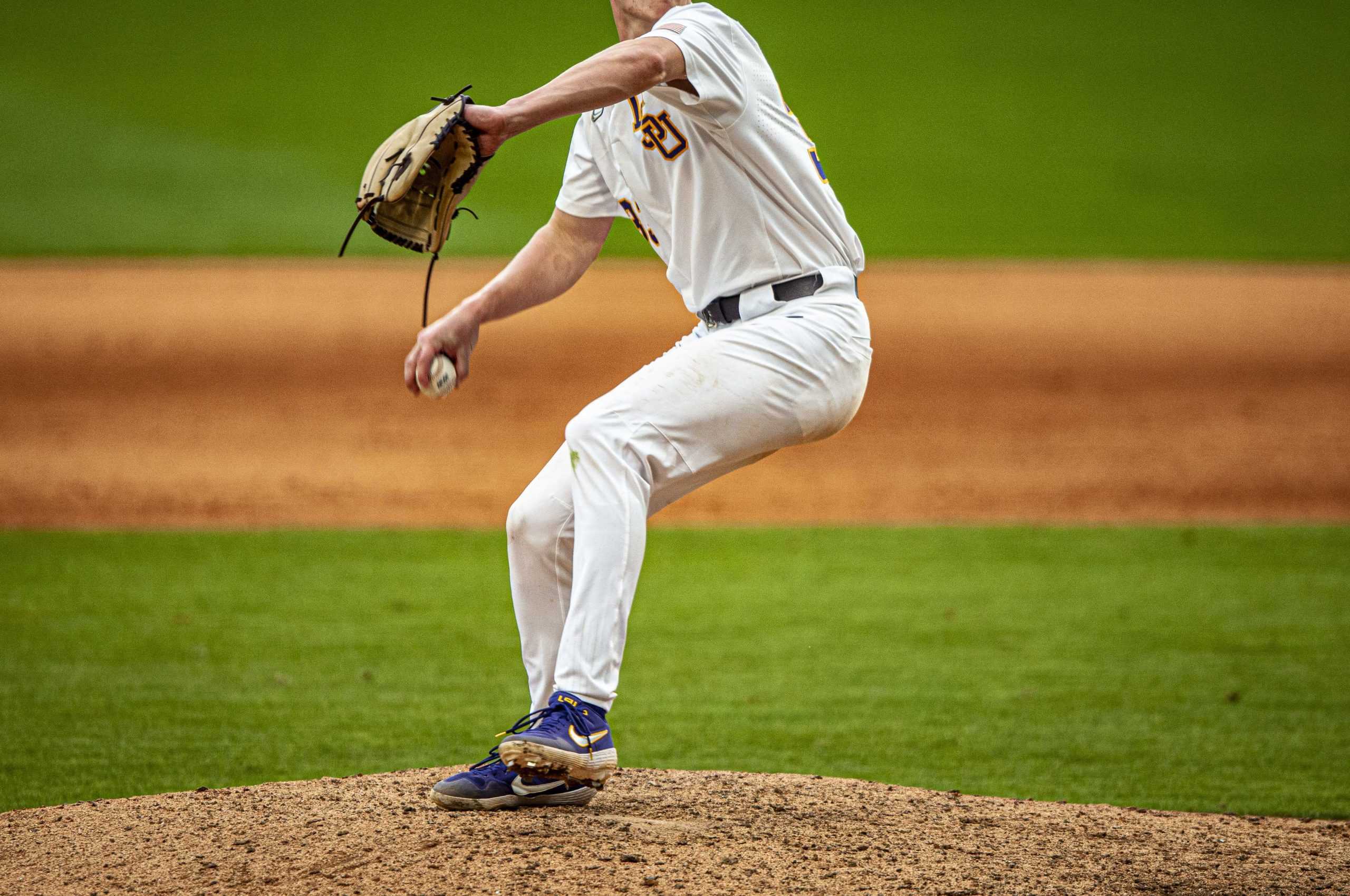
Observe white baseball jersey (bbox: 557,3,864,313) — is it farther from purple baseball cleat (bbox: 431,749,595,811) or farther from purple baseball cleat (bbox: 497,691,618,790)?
purple baseball cleat (bbox: 431,749,595,811)

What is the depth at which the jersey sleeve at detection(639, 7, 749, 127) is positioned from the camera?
9.68 feet

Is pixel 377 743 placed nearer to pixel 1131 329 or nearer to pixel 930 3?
pixel 1131 329

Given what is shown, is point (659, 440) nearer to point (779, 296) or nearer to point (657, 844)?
point (779, 296)

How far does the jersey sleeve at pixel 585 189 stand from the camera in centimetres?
358

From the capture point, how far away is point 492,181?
2202 centimetres

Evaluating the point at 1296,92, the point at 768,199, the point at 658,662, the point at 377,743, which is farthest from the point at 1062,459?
the point at 1296,92

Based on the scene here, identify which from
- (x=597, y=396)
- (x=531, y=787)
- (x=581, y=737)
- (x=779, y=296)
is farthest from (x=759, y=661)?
(x=597, y=396)

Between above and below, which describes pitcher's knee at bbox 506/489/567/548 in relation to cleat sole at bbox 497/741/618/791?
above

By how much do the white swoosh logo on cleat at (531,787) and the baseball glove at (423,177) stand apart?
1.22 m

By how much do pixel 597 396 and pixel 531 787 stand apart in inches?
343

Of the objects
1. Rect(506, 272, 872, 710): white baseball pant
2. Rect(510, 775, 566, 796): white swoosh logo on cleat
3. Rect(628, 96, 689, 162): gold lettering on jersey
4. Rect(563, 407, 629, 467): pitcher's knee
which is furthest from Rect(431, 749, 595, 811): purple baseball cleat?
Rect(628, 96, 689, 162): gold lettering on jersey

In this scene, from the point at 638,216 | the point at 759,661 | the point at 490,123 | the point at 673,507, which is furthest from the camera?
the point at 673,507

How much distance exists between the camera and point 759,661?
6160 mm

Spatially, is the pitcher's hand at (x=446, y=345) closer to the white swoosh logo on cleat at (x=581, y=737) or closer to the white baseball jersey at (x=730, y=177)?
the white baseball jersey at (x=730, y=177)
